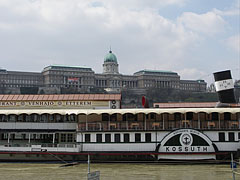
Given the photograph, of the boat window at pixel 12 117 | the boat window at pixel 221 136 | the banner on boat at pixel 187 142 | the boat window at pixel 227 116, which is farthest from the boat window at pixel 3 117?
the boat window at pixel 227 116

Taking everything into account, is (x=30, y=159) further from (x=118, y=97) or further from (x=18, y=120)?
(x=118, y=97)

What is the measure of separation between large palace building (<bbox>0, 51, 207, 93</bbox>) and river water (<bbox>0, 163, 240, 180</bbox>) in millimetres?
136464

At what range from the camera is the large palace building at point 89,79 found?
166250 millimetres

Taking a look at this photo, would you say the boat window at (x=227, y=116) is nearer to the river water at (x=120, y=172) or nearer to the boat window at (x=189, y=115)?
the boat window at (x=189, y=115)

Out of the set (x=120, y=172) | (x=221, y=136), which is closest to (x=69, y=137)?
(x=120, y=172)

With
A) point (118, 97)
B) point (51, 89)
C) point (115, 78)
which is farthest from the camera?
point (115, 78)

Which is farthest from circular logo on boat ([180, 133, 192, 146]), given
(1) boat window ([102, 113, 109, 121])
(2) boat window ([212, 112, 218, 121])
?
(1) boat window ([102, 113, 109, 121])

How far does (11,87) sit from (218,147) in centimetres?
15024

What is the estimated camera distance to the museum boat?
2347cm

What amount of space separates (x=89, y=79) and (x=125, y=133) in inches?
6023

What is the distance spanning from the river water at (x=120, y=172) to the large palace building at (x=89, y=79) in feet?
448

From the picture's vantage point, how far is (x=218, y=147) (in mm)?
23500

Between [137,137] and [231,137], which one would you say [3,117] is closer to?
[137,137]

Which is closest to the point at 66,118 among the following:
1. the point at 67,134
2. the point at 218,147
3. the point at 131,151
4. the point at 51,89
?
the point at 67,134
